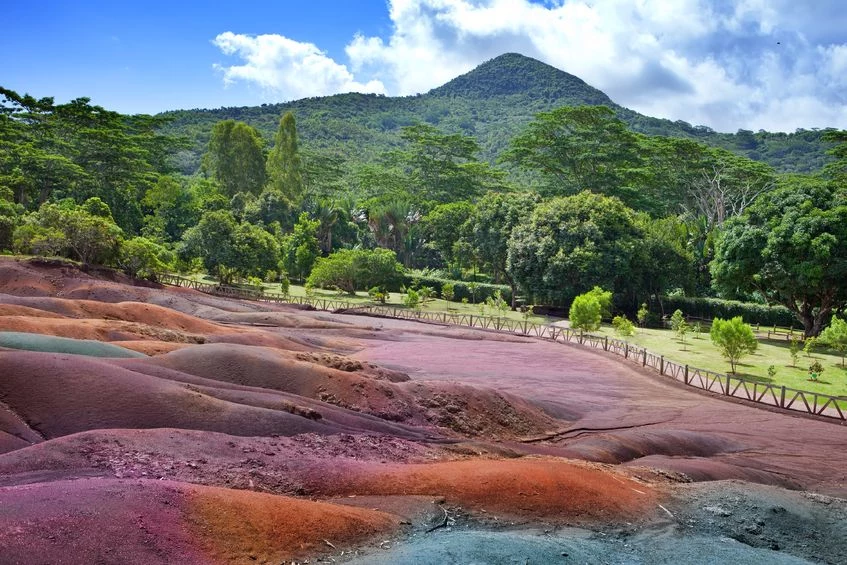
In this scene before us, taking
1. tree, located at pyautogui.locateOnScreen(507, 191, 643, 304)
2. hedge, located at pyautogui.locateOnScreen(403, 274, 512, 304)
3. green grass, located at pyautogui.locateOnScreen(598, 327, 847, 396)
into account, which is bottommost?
green grass, located at pyautogui.locateOnScreen(598, 327, 847, 396)

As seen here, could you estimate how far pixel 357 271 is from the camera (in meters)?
65.8

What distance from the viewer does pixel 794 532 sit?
14.3 metres

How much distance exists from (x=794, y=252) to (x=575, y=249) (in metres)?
15.7

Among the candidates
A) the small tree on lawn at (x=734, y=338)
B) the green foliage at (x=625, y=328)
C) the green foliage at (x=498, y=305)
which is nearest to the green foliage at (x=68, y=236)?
the green foliage at (x=498, y=305)

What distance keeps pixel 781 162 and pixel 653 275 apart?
10542cm

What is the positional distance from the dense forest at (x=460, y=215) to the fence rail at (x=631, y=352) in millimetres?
5575

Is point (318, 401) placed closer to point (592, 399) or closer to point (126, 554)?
point (126, 554)

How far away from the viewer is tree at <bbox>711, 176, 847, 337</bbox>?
4297 cm

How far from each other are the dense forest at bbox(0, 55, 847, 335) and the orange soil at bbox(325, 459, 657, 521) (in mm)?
34820

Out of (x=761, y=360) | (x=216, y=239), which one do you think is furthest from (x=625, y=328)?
(x=216, y=239)

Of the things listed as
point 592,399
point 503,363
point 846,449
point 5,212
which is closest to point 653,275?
point 503,363

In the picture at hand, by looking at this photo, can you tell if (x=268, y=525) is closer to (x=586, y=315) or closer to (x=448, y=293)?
(x=586, y=315)

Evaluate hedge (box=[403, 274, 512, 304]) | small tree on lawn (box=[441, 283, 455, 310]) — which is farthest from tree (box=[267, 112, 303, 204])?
small tree on lawn (box=[441, 283, 455, 310])

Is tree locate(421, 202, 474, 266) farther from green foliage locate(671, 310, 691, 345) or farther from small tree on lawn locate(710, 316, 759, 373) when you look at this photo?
small tree on lawn locate(710, 316, 759, 373)
